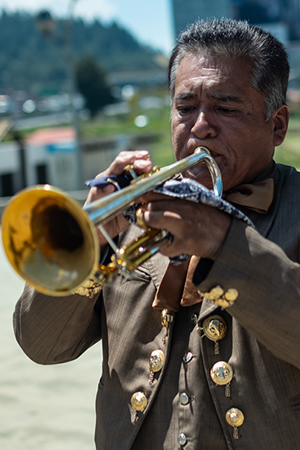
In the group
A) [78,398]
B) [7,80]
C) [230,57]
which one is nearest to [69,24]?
[78,398]

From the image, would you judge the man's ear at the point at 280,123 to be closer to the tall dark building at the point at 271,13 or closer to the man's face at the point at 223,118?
the man's face at the point at 223,118

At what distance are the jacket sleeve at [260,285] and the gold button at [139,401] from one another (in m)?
0.49

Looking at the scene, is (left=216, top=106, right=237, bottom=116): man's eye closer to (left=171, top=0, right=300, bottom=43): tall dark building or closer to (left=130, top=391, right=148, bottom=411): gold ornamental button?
(left=130, top=391, right=148, bottom=411): gold ornamental button

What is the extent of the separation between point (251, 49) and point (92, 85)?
74397 millimetres

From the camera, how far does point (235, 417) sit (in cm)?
185

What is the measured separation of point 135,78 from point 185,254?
128830 millimetres

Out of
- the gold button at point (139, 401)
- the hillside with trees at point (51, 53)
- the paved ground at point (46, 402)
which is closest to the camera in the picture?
the gold button at point (139, 401)

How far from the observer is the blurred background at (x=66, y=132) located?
443 cm

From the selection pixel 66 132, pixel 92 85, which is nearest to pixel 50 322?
pixel 66 132

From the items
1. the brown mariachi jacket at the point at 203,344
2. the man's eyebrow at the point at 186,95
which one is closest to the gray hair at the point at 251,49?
the man's eyebrow at the point at 186,95

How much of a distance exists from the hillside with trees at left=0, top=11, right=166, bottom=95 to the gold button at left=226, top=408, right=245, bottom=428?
11177 cm

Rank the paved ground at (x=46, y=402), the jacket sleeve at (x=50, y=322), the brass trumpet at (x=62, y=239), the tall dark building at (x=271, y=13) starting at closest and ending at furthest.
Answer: the brass trumpet at (x=62, y=239) → the jacket sleeve at (x=50, y=322) → the paved ground at (x=46, y=402) → the tall dark building at (x=271, y=13)

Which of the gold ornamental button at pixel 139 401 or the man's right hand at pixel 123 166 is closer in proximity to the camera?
the man's right hand at pixel 123 166

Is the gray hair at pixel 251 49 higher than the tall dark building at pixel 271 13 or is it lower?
higher
